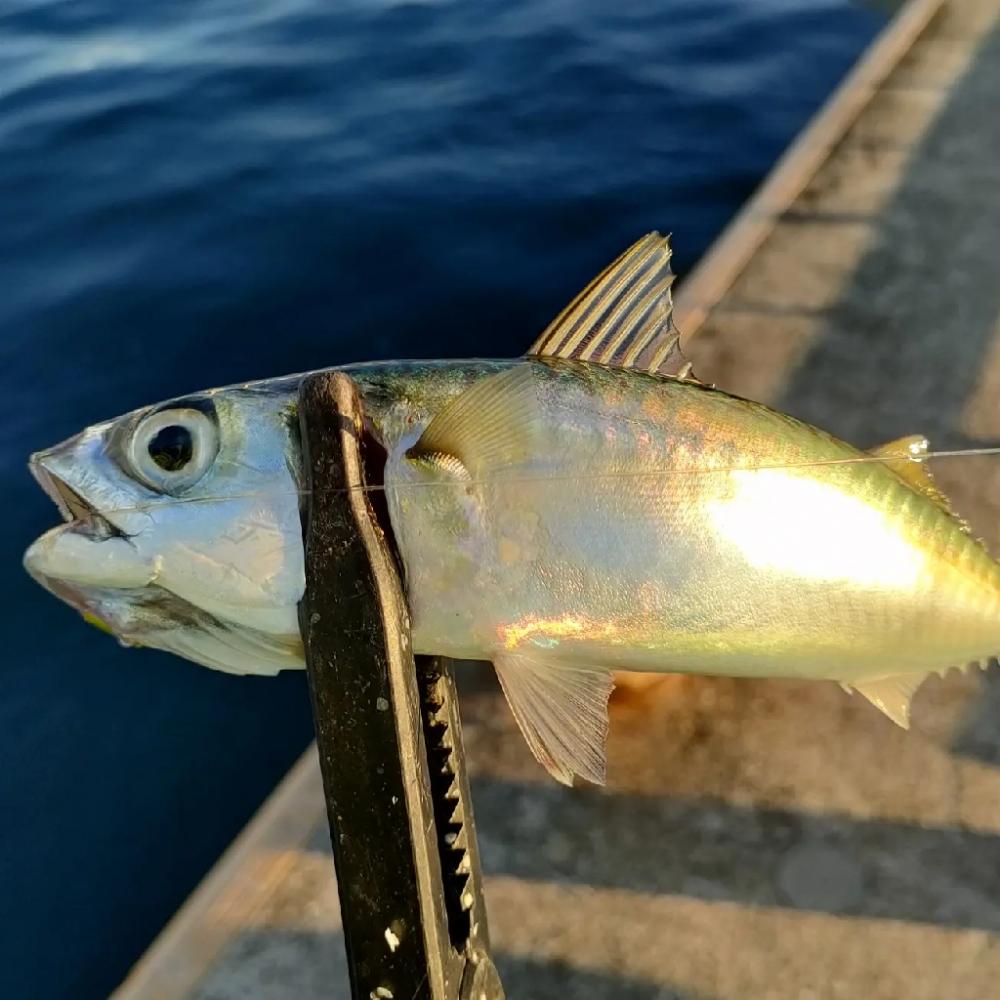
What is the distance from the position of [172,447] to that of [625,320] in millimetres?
829

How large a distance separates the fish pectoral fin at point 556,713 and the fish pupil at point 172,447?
0.60m

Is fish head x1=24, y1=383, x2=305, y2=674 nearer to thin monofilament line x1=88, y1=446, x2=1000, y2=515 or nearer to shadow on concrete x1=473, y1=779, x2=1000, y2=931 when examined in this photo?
thin monofilament line x1=88, y1=446, x2=1000, y2=515

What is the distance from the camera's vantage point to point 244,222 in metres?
5.83

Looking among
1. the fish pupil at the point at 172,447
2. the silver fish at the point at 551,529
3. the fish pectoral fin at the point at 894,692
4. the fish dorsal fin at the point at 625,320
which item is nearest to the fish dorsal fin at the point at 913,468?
the silver fish at the point at 551,529

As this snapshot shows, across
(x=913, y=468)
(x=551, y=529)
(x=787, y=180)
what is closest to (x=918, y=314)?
(x=787, y=180)

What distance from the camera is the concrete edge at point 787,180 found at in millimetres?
4004

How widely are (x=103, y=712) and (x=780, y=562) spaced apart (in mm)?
2638

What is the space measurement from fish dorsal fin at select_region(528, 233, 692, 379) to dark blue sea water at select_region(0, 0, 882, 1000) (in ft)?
6.94

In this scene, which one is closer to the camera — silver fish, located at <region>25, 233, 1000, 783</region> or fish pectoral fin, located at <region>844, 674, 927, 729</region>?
silver fish, located at <region>25, 233, 1000, 783</region>

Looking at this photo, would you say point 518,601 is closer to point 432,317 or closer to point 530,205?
point 432,317

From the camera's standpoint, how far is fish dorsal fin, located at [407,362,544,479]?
4.61 ft

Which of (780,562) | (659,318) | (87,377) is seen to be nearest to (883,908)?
(780,562)

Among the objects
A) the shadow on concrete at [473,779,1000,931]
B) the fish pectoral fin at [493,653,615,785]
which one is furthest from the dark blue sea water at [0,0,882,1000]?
the fish pectoral fin at [493,653,615,785]

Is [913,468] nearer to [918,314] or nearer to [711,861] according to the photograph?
[711,861]
